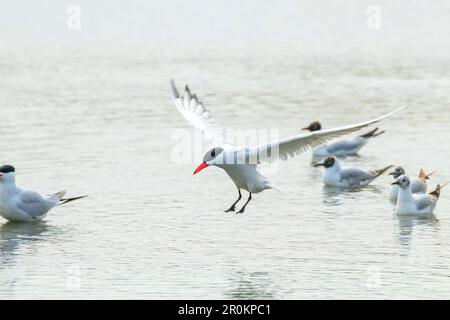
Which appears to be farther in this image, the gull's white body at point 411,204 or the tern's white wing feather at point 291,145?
the gull's white body at point 411,204

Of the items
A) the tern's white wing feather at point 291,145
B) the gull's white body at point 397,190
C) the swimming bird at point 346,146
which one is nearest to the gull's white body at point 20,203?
the tern's white wing feather at point 291,145

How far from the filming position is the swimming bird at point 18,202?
15062 mm

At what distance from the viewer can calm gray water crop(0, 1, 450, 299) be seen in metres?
12.7

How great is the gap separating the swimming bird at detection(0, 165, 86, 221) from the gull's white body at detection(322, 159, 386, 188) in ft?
14.9

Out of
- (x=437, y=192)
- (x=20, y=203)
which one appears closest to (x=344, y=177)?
(x=437, y=192)

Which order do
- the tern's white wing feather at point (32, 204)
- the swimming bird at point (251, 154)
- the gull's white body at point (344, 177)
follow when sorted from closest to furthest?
1. the swimming bird at point (251, 154)
2. the tern's white wing feather at point (32, 204)
3. the gull's white body at point (344, 177)

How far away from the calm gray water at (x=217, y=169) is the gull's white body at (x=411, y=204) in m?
0.26

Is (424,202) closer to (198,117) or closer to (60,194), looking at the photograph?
(198,117)

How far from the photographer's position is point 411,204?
15.7 meters

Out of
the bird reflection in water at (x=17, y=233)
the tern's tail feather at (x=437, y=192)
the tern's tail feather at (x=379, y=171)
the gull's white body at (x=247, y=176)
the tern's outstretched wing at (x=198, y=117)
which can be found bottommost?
the bird reflection in water at (x=17, y=233)

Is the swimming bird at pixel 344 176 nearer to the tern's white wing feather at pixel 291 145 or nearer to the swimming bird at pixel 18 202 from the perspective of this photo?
the tern's white wing feather at pixel 291 145

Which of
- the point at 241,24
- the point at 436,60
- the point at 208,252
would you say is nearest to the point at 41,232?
the point at 208,252

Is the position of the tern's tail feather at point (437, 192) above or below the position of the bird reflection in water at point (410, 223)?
above

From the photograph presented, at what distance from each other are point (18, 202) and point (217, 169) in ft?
15.2
